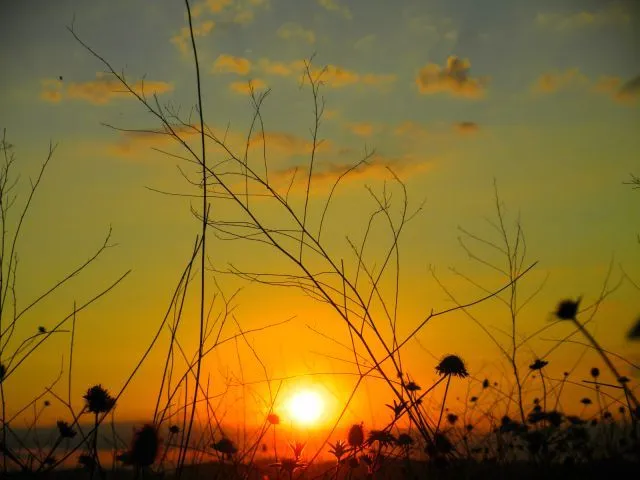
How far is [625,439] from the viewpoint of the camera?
4.81 meters

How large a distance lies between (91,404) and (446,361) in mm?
2763

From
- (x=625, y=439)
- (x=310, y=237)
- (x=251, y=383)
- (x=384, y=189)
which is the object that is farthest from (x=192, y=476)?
(x=625, y=439)

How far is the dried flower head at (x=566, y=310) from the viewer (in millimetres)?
3121

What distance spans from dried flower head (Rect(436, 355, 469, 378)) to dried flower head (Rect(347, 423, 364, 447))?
1.13m

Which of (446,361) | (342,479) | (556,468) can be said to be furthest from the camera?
(446,361)

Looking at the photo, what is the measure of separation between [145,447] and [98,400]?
96 centimetres

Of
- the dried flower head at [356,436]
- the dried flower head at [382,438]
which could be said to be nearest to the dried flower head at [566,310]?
the dried flower head at [382,438]

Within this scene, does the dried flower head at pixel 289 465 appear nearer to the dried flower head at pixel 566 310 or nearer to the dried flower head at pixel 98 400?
the dried flower head at pixel 98 400

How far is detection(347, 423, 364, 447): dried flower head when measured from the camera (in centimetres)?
467

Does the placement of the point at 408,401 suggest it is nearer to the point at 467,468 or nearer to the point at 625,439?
the point at 467,468

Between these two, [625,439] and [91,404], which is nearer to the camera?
[91,404]

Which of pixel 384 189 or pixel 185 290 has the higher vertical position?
pixel 384 189

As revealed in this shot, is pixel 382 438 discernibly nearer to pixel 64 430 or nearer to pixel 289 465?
pixel 289 465

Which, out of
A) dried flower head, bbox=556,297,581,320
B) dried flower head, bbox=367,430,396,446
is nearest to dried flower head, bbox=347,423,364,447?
dried flower head, bbox=367,430,396,446
